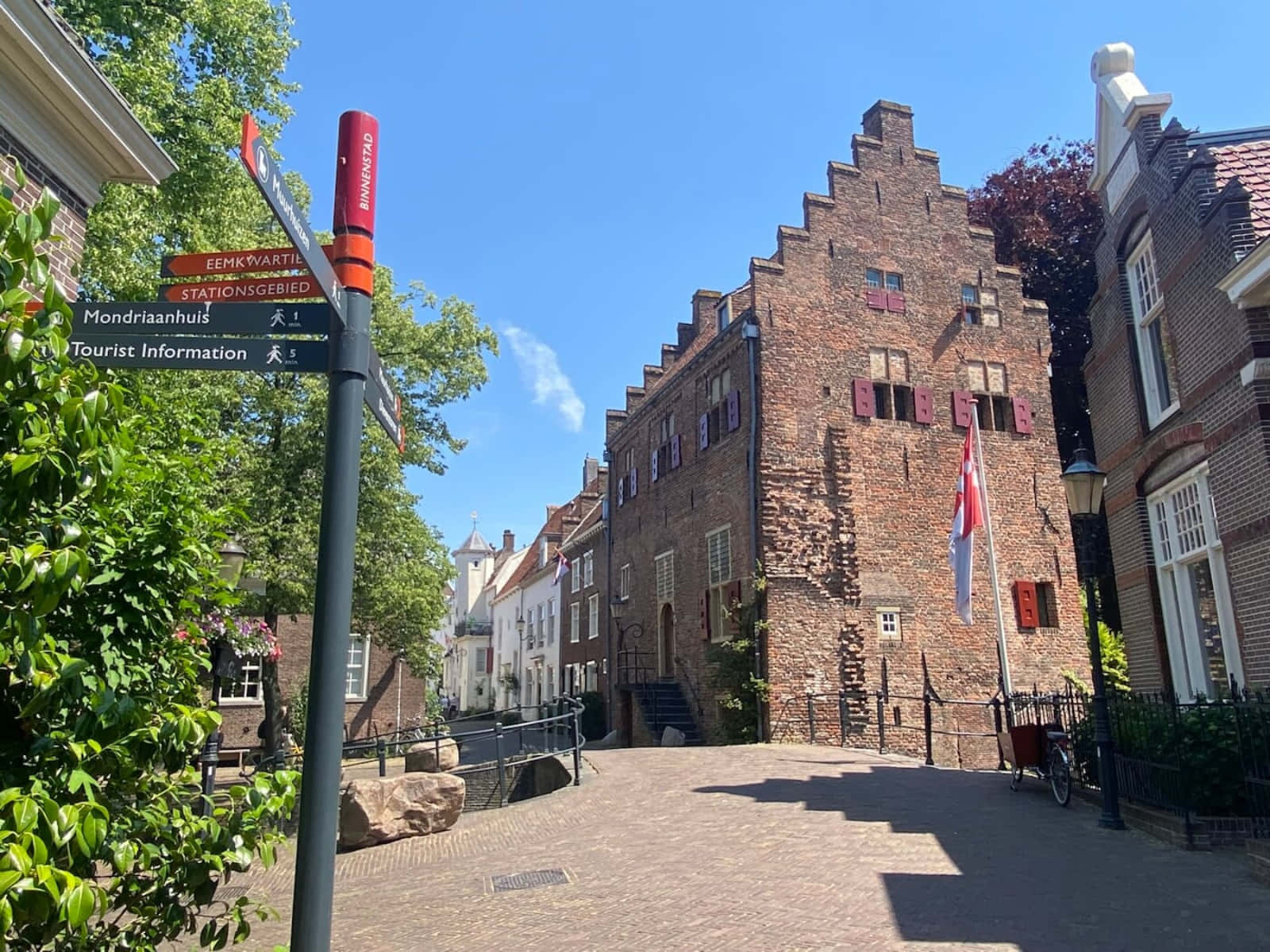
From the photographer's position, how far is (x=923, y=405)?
23875mm

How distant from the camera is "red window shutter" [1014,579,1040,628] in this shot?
23172mm

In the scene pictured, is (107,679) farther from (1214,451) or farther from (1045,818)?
(1214,451)

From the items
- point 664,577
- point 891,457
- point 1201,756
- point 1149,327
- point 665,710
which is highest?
point 891,457

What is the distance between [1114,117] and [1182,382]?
4.84m

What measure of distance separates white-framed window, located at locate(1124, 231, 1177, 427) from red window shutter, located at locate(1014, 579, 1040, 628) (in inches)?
448

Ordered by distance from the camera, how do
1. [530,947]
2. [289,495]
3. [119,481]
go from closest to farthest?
[119,481], [530,947], [289,495]

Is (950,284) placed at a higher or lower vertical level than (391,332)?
higher

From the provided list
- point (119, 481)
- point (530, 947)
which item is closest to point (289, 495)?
point (530, 947)

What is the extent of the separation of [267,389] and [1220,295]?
15208 millimetres

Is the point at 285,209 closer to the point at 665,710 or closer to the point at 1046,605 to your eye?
the point at 665,710

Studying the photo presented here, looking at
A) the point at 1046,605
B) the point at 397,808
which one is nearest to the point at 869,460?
the point at 1046,605

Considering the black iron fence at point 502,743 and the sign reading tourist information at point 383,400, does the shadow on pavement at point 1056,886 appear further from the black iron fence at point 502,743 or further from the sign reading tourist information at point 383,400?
the sign reading tourist information at point 383,400

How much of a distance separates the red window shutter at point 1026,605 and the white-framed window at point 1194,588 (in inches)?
432

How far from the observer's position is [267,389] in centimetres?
1725
